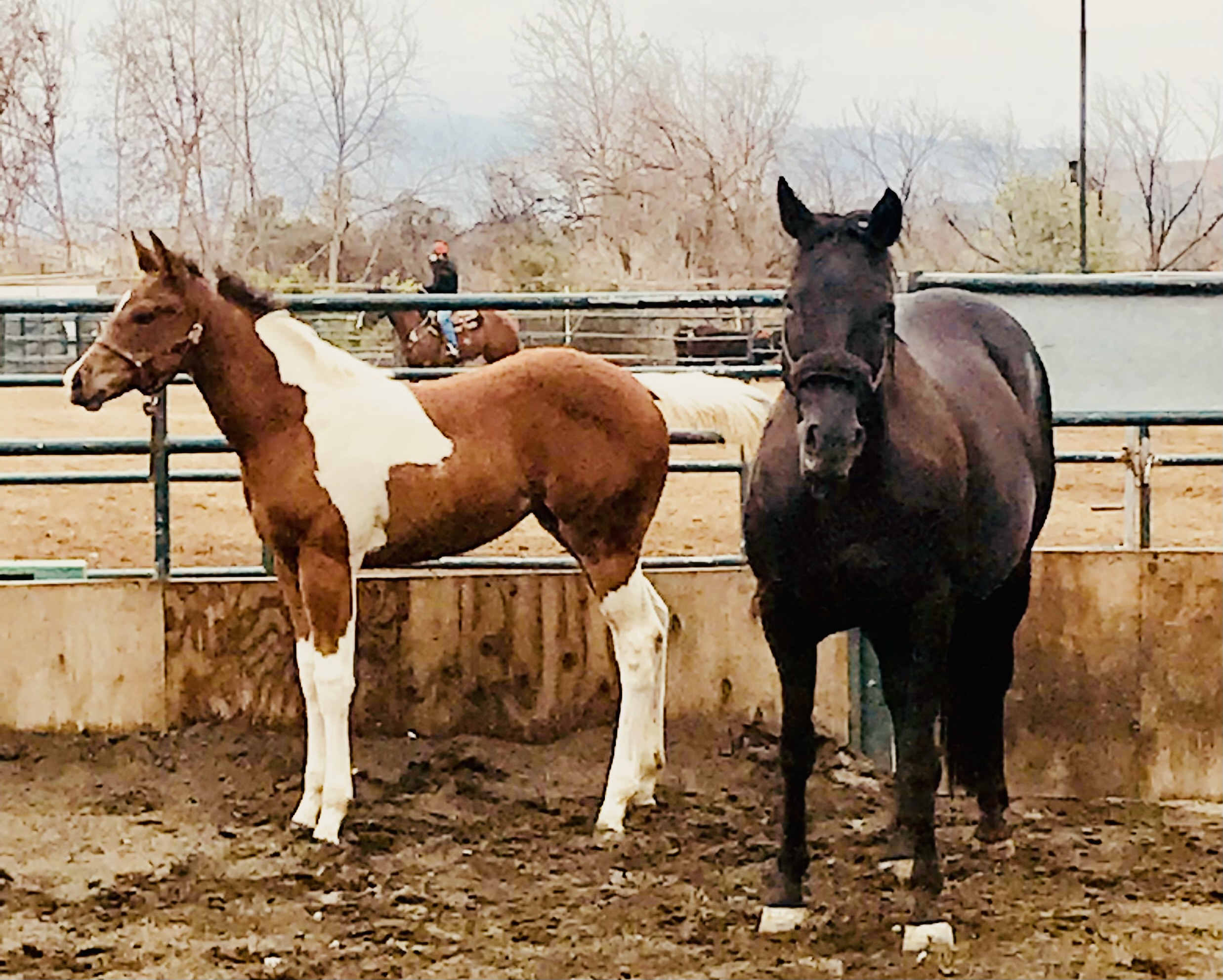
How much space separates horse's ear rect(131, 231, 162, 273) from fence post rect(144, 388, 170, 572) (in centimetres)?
67

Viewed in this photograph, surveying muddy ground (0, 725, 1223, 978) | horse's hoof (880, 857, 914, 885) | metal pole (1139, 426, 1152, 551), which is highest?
metal pole (1139, 426, 1152, 551)

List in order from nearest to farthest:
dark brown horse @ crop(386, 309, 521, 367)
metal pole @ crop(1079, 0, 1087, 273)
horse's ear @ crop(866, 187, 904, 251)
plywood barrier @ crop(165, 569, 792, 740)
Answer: horse's ear @ crop(866, 187, 904, 251), plywood barrier @ crop(165, 569, 792, 740), dark brown horse @ crop(386, 309, 521, 367), metal pole @ crop(1079, 0, 1087, 273)

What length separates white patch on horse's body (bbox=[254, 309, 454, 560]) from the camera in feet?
14.6

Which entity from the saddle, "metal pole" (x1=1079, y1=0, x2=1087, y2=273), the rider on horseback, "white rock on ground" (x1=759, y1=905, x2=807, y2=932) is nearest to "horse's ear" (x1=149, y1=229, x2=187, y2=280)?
"white rock on ground" (x1=759, y1=905, x2=807, y2=932)

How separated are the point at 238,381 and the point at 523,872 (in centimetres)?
164

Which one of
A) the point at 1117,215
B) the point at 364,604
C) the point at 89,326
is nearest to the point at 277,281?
the point at 89,326

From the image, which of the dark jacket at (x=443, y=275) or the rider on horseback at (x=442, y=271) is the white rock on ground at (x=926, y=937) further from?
the dark jacket at (x=443, y=275)

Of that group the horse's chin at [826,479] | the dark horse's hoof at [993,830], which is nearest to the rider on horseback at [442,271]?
the dark horse's hoof at [993,830]

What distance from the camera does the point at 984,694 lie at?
4465mm

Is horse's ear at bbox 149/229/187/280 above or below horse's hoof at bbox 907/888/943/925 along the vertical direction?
above

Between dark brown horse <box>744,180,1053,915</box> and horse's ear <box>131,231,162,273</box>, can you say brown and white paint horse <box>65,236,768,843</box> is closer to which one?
horse's ear <box>131,231,162,273</box>

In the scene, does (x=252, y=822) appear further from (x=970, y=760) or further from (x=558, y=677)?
(x=970, y=760)

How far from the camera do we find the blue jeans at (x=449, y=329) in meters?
13.6

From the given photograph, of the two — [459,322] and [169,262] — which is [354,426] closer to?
[169,262]
